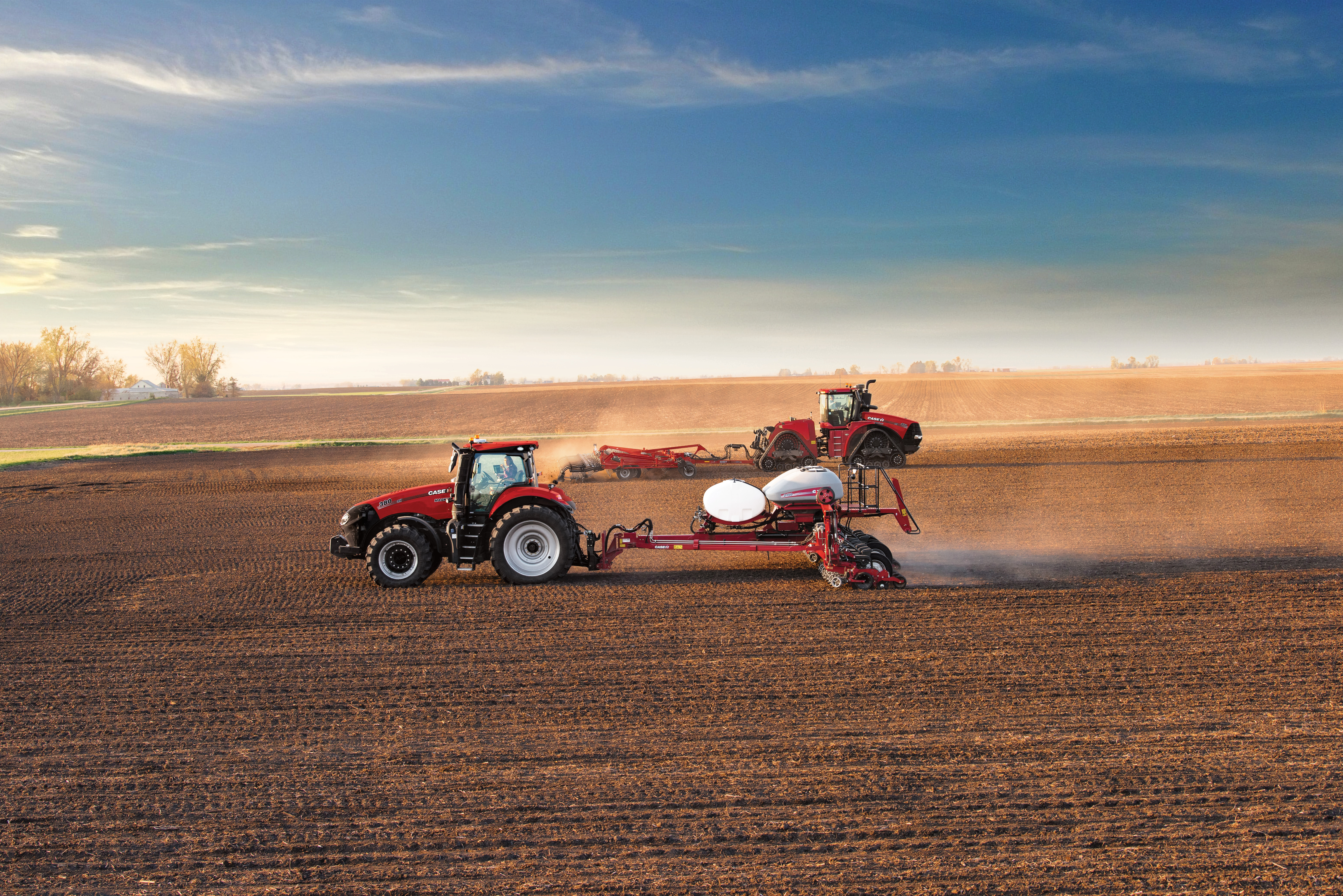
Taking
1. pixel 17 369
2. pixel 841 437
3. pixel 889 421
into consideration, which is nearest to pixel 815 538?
pixel 841 437

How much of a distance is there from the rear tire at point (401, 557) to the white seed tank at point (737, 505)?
4.15 m

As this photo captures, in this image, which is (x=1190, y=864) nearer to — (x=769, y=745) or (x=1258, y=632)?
(x=769, y=745)

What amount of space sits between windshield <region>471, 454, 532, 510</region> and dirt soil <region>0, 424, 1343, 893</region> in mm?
1342

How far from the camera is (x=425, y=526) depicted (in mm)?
11508

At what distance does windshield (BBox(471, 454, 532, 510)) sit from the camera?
11.4 meters

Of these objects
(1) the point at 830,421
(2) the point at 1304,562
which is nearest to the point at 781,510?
(2) the point at 1304,562

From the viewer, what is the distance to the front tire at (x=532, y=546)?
36.9ft

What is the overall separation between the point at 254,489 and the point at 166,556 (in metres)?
9.94

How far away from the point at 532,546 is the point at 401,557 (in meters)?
1.95

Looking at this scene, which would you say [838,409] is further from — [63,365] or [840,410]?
[63,365]

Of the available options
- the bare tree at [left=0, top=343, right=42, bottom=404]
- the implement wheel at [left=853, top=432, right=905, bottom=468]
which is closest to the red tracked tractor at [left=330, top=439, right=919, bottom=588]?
the implement wheel at [left=853, top=432, right=905, bottom=468]

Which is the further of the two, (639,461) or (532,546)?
(639,461)

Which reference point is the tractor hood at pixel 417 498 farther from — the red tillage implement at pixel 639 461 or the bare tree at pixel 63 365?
the bare tree at pixel 63 365

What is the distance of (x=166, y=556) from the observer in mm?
14562
